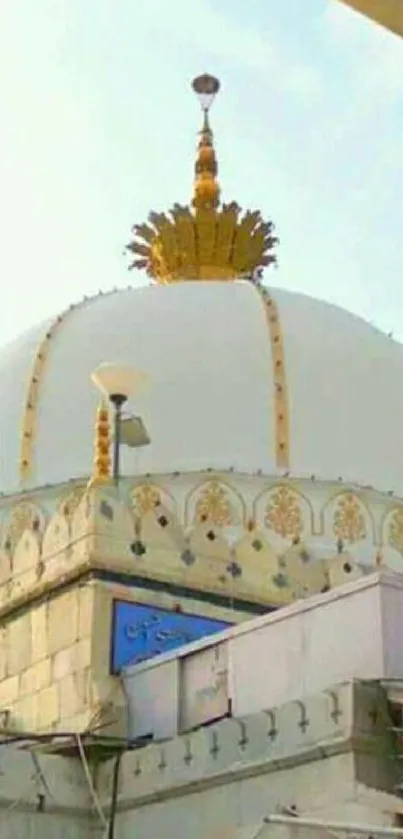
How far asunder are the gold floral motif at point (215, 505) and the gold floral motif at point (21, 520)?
1.82 meters

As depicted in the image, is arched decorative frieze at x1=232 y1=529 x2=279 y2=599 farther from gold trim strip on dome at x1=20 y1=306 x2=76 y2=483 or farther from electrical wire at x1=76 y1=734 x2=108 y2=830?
gold trim strip on dome at x1=20 y1=306 x2=76 y2=483

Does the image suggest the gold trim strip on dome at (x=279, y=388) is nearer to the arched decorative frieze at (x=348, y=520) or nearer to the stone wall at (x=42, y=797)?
the arched decorative frieze at (x=348, y=520)

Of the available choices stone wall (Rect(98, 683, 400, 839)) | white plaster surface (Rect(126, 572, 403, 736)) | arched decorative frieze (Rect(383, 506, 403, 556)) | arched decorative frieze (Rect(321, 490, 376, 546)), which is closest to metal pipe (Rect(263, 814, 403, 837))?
stone wall (Rect(98, 683, 400, 839))

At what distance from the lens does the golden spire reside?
821 inches

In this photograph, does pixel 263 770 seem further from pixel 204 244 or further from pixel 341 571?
pixel 204 244

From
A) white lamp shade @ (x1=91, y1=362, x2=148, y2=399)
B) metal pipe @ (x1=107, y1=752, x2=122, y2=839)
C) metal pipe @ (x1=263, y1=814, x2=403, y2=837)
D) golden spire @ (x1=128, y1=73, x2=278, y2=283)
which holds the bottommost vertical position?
metal pipe @ (x1=263, y1=814, x2=403, y2=837)

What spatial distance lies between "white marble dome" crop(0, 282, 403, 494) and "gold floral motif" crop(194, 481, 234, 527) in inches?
11.0

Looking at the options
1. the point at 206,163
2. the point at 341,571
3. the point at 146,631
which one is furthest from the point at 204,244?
the point at 146,631

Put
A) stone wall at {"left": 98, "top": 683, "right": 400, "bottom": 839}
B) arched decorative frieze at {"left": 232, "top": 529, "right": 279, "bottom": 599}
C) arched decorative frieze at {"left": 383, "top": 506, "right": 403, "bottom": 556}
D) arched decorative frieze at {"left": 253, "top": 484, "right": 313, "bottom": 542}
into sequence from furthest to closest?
arched decorative frieze at {"left": 383, "top": 506, "right": 403, "bottom": 556} < arched decorative frieze at {"left": 253, "top": 484, "right": 313, "bottom": 542} < arched decorative frieze at {"left": 232, "top": 529, "right": 279, "bottom": 599} < stone wall at {"left": 98, "top": 683, "right": 400, "bottom": 839}

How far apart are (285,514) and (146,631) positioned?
5.91 meters

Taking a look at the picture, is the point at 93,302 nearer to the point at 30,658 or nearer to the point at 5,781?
the point at 30,658

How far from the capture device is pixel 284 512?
53.3 ft

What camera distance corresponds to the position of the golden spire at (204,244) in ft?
68.4

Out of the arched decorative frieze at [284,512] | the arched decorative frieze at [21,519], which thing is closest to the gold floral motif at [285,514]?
the arched decorative frieze at [284,512]
